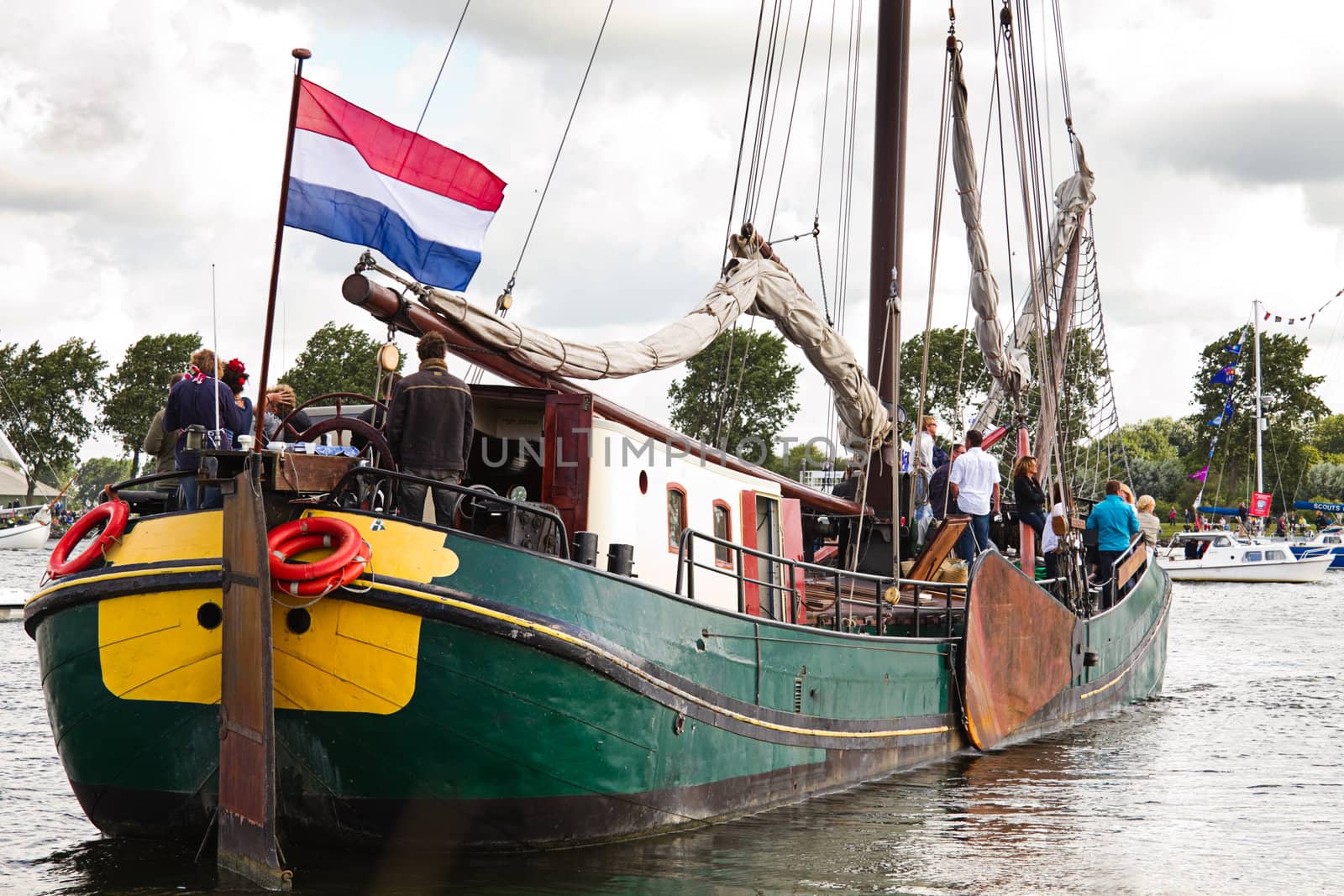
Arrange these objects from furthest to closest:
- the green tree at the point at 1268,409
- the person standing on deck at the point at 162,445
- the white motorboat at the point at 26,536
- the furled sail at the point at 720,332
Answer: the green tree at the point at 1268,409
the white motorboat at the point at 26,536
the person standing on deck at the point at 162,445
the furled sail at the point at 720,332

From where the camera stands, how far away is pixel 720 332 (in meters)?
12.6

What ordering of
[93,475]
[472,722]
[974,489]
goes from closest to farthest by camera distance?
[472,722] < [974,489] < [93,475]

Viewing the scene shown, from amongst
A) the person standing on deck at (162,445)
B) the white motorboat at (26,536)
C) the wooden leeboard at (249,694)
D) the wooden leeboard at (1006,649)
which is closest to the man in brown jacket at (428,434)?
the wooden leeboard at (249,694)

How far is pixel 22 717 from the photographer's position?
606 inches

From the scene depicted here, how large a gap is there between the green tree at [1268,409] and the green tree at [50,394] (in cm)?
6193

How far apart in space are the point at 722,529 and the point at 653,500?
1.10 metres

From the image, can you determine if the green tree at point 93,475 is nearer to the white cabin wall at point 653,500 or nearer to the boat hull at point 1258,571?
the boat hull at point 1258,571

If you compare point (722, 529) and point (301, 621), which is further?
point (722, 529)

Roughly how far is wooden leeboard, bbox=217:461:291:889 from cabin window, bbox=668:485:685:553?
3.39 m

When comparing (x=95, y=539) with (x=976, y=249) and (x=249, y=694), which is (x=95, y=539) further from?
(x=976, y=249)

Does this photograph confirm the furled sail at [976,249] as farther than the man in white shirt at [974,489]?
Yes

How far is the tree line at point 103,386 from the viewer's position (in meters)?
51.8

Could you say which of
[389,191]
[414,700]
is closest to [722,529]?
[414,700]

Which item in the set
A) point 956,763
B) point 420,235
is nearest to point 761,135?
point 956,763
